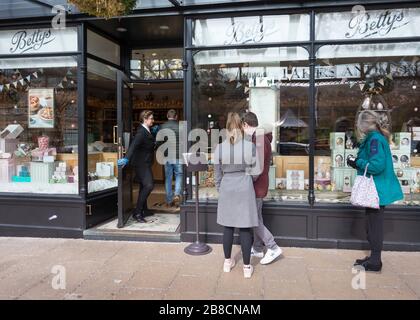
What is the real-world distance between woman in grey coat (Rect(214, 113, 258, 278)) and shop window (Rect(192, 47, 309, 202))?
156 cm

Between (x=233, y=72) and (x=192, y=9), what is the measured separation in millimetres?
1120

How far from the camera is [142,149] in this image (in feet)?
20.7

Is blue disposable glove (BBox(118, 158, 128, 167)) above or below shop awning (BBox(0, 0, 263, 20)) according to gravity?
below

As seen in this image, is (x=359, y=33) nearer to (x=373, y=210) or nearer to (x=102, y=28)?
(x=373, y=210)

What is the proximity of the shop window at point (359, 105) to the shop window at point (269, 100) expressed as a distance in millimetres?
251

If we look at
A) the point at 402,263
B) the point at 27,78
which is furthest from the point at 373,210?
the point at 27,78

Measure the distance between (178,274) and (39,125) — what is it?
11.5 ft

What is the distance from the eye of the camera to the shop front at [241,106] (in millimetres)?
5305

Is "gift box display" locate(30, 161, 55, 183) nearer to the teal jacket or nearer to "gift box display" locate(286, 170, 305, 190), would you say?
"gift box display" locate(286, 170, 305, 190)

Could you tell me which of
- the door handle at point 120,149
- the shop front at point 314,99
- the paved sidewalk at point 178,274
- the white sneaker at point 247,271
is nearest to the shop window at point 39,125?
the door handle at point 120,149

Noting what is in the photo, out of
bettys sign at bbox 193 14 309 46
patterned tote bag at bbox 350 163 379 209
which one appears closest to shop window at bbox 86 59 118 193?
bettys sign at bbox 193 14 309 46

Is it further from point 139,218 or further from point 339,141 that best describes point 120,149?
point 339,141

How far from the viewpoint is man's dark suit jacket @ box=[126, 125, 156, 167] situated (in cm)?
613
